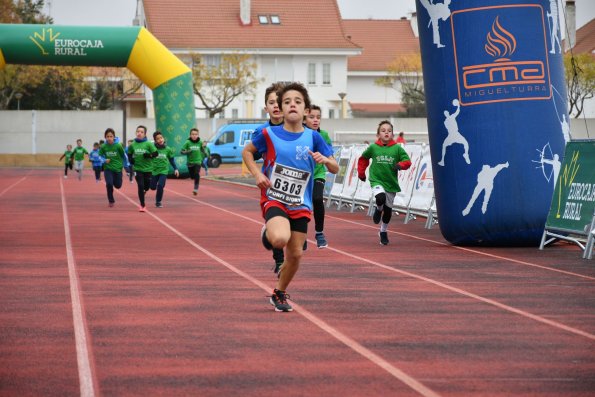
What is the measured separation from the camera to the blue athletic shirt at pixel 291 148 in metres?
9.84

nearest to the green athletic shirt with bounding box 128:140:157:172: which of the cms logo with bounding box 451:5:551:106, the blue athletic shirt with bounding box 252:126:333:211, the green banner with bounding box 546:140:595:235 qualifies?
the cms logo with bounding box 451:5:551:106

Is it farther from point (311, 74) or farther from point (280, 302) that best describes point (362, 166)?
point (311, 74)

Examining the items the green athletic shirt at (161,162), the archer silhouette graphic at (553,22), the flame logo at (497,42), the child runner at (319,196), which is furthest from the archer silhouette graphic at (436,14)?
the green athletic shirt at (161,162)

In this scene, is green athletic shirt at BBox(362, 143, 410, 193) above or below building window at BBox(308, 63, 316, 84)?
below

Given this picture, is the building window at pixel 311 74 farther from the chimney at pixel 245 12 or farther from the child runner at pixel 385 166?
the child runner at pixel 385 166

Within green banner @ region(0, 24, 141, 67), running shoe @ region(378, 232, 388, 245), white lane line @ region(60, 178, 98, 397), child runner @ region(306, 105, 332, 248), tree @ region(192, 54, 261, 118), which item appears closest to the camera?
white lane line @ region(60, 178, 98, 397)

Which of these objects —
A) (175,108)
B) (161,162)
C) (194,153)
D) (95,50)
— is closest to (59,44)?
(95,50)

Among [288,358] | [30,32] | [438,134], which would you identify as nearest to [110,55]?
[30,32]

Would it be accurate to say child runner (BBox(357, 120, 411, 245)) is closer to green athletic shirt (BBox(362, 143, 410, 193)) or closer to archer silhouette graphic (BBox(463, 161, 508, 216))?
green athletic shirt (BBox(362, 143, 410, 193))

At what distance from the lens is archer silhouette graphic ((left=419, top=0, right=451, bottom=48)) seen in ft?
53.2

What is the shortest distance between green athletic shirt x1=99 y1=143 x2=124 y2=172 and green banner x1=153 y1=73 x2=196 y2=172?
15.8 meters

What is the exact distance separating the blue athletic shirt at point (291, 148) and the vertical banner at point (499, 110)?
253 inches

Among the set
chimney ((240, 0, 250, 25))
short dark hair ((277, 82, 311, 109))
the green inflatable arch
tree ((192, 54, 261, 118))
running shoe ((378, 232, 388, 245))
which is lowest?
running shoe ((378, 232, 388, 245))

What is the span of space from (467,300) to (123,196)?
22553mm
